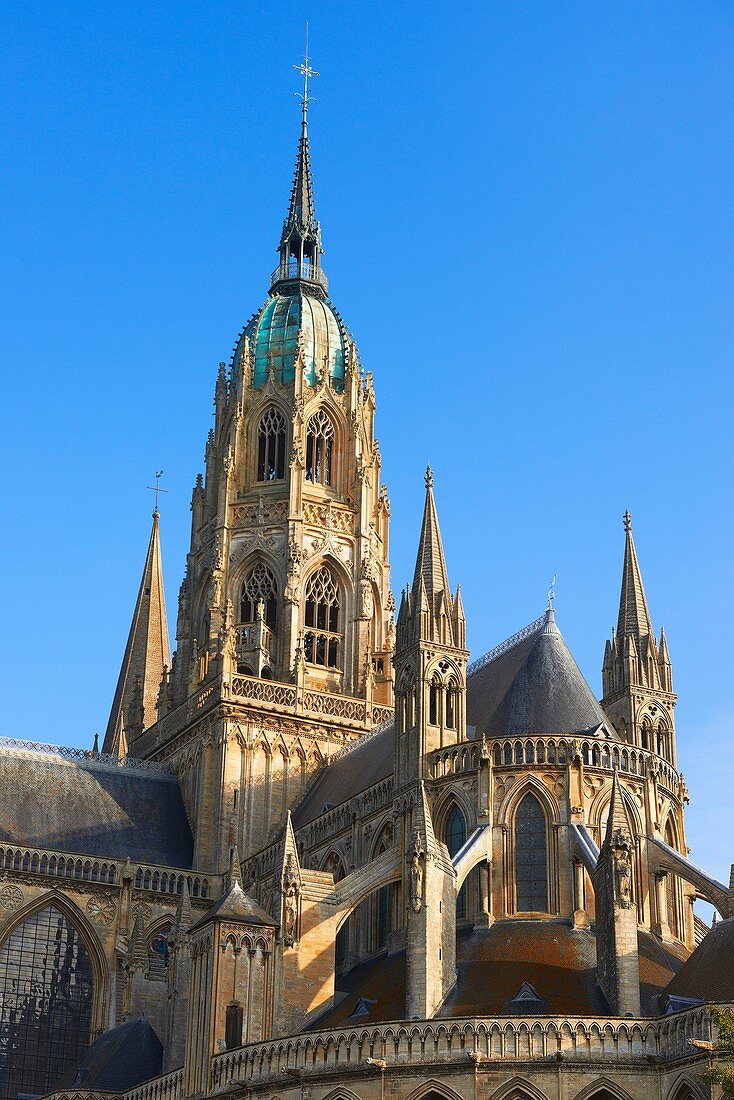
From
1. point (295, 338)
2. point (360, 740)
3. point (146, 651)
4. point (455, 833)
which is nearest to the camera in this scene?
point (455, 833)

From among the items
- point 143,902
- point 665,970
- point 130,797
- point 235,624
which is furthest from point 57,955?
point 665,970

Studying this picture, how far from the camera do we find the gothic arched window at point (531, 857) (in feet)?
140

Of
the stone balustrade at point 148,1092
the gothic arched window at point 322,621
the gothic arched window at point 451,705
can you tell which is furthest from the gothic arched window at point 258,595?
the stone balustrade at point 148,1092

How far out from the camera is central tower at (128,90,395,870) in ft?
186

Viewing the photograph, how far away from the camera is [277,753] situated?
5703 cm

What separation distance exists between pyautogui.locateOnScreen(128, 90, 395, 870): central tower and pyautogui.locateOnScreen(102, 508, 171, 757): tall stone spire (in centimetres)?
952

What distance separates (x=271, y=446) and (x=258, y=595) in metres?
6.10

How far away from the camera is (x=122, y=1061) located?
154 ft

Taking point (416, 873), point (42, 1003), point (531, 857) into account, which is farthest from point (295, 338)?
point (416, 873)

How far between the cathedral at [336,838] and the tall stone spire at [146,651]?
6549mm

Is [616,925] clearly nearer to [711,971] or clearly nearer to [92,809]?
[711,971]

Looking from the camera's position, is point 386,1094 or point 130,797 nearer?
point 386,1094

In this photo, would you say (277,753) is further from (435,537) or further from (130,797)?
(435,537)

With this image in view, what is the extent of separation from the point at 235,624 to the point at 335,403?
9.37 m
